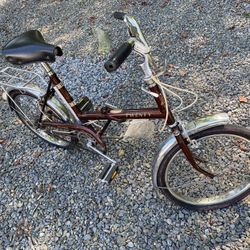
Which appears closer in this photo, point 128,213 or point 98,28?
point 128,213

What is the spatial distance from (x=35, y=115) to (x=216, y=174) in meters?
1.91

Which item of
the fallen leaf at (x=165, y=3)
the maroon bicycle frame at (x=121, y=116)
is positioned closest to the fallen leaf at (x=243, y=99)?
the maroon bicycle frame at (x=121, y=116)

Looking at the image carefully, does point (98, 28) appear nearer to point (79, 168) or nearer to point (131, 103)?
point (131, 103)

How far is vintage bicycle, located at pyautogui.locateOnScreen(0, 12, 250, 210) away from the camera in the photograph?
2.09m

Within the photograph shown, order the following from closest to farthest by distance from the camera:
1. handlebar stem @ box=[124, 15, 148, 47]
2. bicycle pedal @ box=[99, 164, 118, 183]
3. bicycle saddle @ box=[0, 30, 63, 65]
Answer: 1. handlebar stem @ box=[124, 15, 148, 47]
2. bicycle saddle @ box=[0, 30, 63, 65]
3. bicycle pedal @ box=[99, 164, 118, 183]

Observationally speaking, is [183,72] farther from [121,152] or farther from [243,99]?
[121,152]

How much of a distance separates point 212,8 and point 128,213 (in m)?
3.26

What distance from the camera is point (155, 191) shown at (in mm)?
2717

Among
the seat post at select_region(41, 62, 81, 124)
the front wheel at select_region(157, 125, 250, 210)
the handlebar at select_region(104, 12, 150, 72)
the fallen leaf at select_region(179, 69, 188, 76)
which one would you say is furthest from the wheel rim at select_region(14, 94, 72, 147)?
the fallen leaf at select_region(179, 69, 188, 76)

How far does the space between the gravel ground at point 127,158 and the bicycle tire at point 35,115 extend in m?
0.12

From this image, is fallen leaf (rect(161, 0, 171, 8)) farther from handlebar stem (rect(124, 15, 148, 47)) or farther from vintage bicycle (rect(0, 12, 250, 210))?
handlebar stem (rect(124, 15, 148, 47))

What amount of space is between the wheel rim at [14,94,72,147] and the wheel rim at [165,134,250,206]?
107 centimetres

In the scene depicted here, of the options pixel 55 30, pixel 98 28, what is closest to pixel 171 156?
pixel 98 28

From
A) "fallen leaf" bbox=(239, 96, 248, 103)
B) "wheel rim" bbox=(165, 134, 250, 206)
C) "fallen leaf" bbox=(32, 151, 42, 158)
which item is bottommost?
"fallen leaf" bbox=(239, 96, 248, 103)
